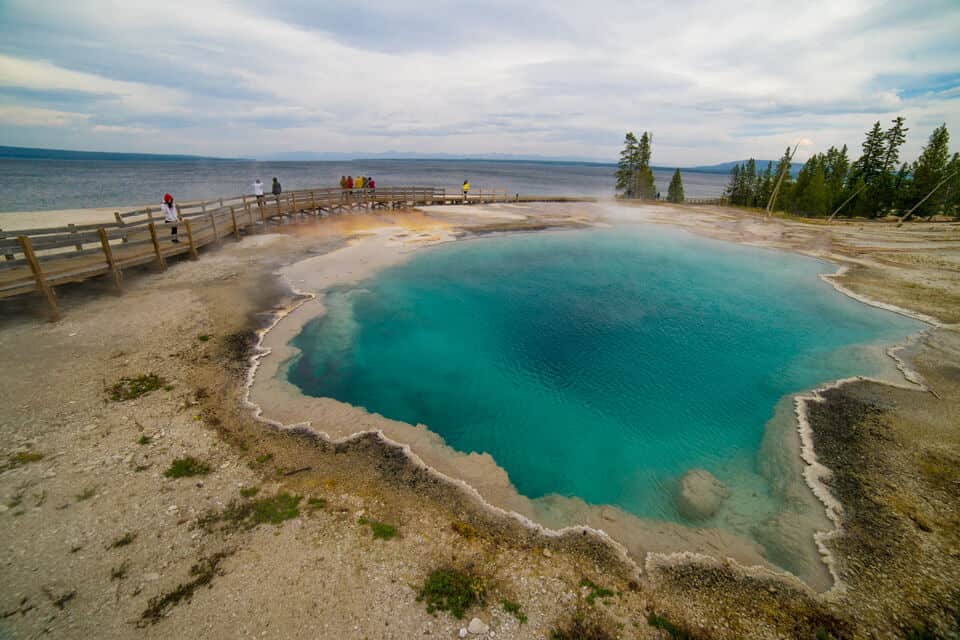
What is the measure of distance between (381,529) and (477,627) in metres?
2.11

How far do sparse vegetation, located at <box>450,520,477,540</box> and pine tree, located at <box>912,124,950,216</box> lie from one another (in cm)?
6368

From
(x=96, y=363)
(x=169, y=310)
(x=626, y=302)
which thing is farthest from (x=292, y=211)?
(x=626, y=302)

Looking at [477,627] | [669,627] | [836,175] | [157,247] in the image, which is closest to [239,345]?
[157,247]

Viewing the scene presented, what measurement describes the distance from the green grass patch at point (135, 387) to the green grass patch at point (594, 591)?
10.0 m

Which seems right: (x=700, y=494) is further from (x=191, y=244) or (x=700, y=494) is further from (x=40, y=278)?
(x=191, y=244)

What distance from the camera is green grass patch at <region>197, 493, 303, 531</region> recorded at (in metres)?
5.98

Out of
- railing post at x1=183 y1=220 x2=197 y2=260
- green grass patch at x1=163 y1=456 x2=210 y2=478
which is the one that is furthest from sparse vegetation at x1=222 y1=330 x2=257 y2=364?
railing post at x1=183 y1=220 x2=197 y2=260

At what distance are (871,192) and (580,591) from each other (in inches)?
2553

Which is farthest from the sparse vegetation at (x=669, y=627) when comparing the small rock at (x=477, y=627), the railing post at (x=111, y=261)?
the railing post at (x=111, y=261)

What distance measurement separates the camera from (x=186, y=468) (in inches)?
274

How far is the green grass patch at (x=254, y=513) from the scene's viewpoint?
5.98 metres

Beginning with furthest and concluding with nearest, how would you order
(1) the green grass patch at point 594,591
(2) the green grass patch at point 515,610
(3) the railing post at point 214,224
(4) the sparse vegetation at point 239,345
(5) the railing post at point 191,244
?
1. (3) the railing post at point 214,224
2. (5) the railing post at point 191,244
3. (4) the sparse vegetation at point 239,345
4. (1) the green grass patch at point 594,591
5. (2) the green grass patch at point 515,610

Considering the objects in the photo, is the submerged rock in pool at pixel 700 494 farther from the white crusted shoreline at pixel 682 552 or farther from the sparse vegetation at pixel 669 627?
the sparse vegetation at pixel 669 627

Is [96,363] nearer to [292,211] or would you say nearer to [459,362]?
[459,362]
